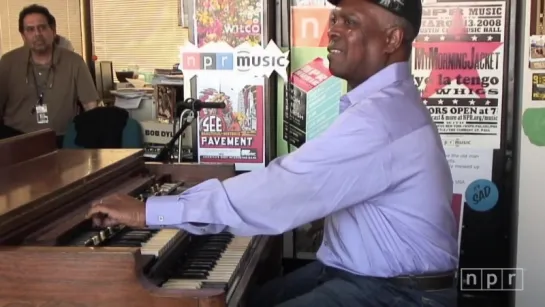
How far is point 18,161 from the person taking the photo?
6.86 feet

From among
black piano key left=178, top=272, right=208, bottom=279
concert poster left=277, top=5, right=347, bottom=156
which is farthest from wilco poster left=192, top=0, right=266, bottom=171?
black piano key left=178, top=272, right=208, bottom=279

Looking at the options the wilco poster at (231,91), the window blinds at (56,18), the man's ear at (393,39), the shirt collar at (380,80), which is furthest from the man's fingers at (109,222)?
the window blinds at (56,18)

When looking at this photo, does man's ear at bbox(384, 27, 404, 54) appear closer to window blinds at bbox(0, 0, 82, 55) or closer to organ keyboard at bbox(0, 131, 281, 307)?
organ keyboard at bbox(0, 131, 281, 307)

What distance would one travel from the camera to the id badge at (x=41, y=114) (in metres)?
4.25

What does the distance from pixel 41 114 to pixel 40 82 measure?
8.3 inches

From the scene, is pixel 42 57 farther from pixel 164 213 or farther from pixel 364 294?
pixel 364 294

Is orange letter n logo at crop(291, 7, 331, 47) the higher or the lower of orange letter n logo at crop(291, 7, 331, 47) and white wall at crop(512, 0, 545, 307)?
the higher

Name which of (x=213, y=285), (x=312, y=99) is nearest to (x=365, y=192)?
(x=213, y=285)

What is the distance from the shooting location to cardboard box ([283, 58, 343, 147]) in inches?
123

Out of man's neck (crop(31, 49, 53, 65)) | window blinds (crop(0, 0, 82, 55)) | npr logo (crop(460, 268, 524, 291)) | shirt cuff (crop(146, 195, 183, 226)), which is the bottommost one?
npr logo (crop(460, 268, 524, 291))

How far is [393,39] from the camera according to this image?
1735mm

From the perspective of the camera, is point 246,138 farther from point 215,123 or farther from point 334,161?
point 334,161

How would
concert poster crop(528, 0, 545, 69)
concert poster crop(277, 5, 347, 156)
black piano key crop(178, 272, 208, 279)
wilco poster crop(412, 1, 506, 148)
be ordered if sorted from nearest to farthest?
black piano key crop(178, 272, 208, 279) < concert poster crop(528, 0, 545, 69) < wilco poster crop(412, 1, 506, 148) < concert poster crop(277, 5, 347, 156)

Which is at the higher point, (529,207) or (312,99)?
(312,99)
